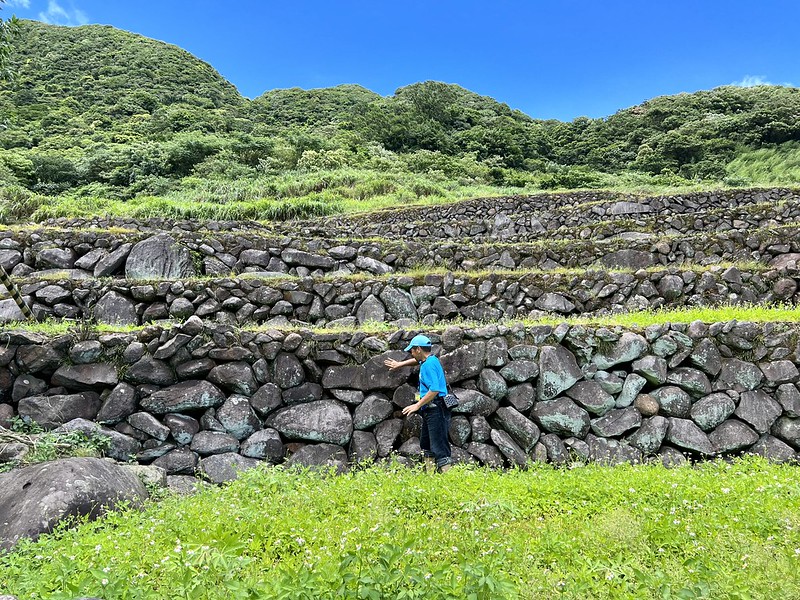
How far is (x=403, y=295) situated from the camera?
26.2 feet

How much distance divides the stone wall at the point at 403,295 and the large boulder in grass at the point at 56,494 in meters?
3.52

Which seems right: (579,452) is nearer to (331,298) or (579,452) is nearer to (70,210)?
(331,298)

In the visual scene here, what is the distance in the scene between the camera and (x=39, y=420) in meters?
5.04

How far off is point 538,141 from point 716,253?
2693cm

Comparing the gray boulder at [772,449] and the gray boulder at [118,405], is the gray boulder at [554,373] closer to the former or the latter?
the gray boulder at [772,449]

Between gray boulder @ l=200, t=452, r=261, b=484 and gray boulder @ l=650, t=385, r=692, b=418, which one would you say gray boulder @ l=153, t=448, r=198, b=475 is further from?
gray boulder @ l=650, t=385, r=692, b=418

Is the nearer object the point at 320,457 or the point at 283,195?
the point at 320,457

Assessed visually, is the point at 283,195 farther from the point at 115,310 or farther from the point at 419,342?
the point at 419,342

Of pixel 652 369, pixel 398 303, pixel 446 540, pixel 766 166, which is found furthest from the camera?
pixel 766 166

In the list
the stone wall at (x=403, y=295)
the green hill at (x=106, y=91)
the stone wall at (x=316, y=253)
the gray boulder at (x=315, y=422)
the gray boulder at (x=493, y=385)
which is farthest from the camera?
the green hill at (x=106, y=91)

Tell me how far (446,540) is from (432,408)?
2038 millimetres

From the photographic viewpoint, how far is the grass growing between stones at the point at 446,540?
2211 millimetres

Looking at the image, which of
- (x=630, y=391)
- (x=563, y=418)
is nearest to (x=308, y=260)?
(x=563, y=418)

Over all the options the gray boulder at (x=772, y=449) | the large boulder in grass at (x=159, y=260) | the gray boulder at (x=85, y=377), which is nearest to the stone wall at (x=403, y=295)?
the large boulder in grass at (x=159, y=260)
